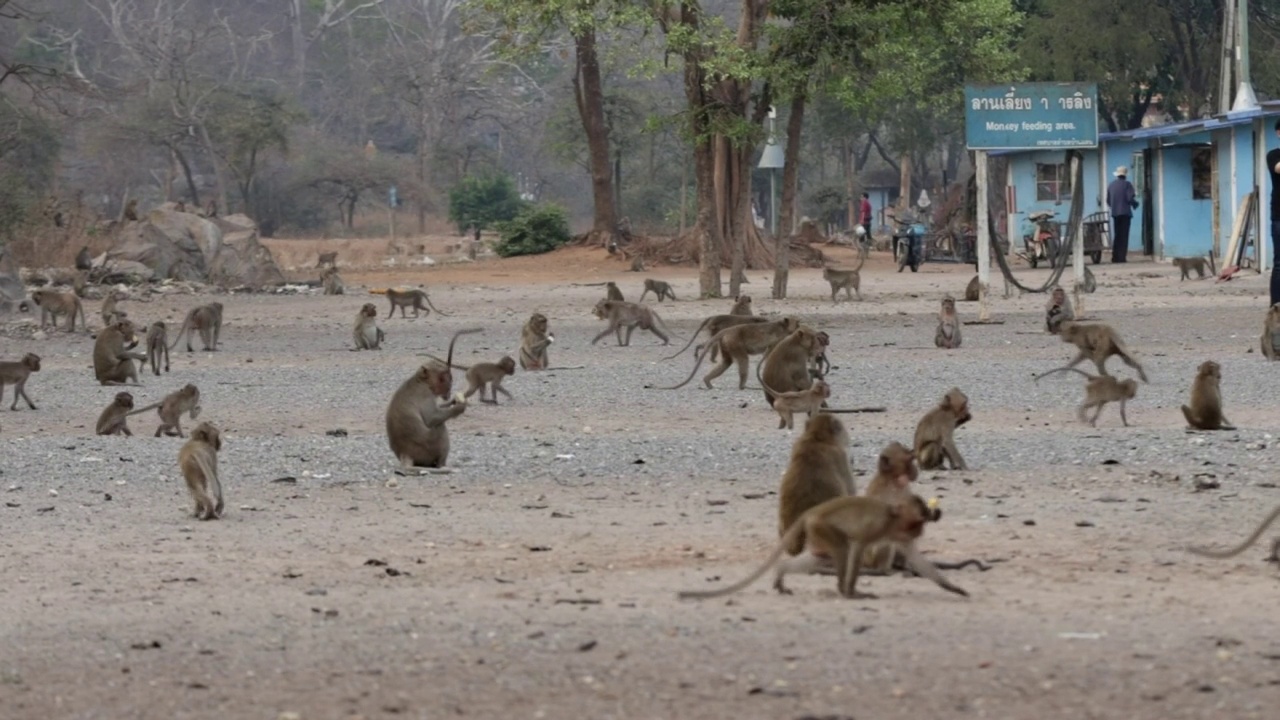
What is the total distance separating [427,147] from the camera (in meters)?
88.2

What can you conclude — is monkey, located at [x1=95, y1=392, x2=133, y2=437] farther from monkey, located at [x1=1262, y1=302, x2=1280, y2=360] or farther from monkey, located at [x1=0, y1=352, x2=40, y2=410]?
monkey, located at [x1=1262, y1=302, x2=1280, y2=360]

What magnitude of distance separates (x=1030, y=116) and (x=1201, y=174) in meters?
20.8

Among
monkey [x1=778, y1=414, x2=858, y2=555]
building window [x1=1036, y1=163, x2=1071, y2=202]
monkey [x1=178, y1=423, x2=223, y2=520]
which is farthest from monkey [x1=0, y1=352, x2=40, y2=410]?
building window [x1=1036, y1=163, x2=1071, y2=202]

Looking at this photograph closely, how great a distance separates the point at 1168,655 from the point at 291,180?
75919mm

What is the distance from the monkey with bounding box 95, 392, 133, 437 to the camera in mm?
15859

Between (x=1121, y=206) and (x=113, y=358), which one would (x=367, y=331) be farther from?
(x=1121, y=206)

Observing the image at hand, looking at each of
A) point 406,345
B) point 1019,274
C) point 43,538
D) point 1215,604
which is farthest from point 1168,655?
point 1019,274

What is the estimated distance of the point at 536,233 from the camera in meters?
53.4

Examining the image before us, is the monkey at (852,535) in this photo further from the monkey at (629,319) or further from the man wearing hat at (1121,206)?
the man wearing hat at (1121,206)

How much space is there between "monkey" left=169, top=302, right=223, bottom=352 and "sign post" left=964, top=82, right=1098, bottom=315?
31.0 ft

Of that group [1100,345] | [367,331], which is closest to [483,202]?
[367,331]

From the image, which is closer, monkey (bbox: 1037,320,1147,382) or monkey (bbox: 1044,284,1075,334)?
monkey (bbox: 1037,320,1147,382)

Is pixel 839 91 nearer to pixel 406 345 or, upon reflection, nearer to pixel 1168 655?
pixel 406 345

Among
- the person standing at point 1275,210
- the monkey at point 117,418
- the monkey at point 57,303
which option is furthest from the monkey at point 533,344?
the monkey at point 57,303
